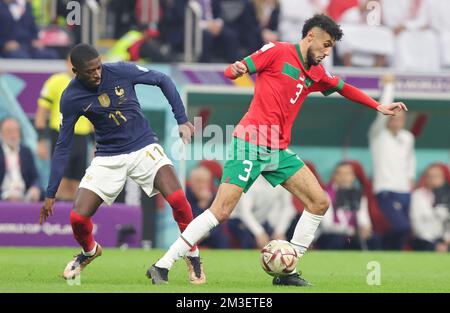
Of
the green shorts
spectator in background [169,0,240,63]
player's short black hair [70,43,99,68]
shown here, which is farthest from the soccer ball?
spectator in background [169,0,240,63]

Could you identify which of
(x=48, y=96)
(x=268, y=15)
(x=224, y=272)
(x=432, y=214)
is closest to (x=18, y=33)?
(x=48, y=96)

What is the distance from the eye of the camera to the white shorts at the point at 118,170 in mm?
9719

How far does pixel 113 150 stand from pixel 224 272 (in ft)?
7.17

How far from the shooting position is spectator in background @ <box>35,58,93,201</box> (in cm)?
1569

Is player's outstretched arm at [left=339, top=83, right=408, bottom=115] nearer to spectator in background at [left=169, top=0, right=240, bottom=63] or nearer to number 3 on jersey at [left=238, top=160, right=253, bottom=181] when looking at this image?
number 3 on jersey at [left=238, top=160, right=253, bottom=181]

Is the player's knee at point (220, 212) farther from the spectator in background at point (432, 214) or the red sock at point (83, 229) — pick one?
the spectator in background at point (432, 214)

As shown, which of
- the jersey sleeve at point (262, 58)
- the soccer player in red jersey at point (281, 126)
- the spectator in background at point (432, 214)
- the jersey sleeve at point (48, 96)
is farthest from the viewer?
the spectator in background at point (432, 214)

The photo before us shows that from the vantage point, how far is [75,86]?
9609 mm

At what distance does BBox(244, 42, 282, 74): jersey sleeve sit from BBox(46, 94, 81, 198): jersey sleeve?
60.4 inches

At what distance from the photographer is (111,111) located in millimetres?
9688

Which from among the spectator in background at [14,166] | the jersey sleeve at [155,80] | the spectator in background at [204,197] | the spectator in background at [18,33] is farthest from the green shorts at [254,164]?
the spectator in background at [18,33]

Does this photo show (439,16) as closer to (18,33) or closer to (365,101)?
(18,33)

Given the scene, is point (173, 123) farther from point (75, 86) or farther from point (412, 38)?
point (75, 86)

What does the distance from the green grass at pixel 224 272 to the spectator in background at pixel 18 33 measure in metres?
3.64
